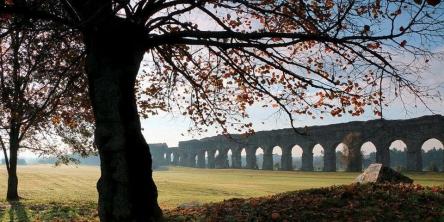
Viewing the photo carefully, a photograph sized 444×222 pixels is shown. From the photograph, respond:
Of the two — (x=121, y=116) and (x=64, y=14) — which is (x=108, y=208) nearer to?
(x=121, y=116)

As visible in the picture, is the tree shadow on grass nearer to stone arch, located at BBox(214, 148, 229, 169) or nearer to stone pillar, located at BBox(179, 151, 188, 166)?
stone arch, located at BBox(214, 148, 229, 169)

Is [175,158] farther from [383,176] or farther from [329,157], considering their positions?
[383,176]

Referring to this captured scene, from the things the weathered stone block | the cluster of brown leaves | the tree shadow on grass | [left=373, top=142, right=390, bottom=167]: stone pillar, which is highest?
[left=373, top=142, right=390, bottom=167]: stone pillar

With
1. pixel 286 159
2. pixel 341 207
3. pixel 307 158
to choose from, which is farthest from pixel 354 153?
pixel 341 207

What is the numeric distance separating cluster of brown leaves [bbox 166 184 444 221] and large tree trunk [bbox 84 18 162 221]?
957 millimetres

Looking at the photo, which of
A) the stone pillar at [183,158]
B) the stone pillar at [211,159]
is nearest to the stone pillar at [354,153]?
the stone pillar at [211,159]

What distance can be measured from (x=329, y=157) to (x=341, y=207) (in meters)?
44.1

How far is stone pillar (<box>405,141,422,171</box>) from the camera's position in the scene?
41.2 metres

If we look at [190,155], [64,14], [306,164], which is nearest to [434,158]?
[306,164]

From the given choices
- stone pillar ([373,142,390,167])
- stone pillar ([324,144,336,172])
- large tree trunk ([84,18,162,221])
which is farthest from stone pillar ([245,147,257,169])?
large tree trunk ([84,18,162,221])

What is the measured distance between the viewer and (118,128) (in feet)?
22.6

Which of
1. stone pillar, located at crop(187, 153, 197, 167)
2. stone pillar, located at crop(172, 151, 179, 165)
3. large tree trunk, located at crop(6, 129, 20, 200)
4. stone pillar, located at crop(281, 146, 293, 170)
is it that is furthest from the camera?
stone pillar, located at crop(172, 151, 179, 165)

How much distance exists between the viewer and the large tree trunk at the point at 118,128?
6.70 metres

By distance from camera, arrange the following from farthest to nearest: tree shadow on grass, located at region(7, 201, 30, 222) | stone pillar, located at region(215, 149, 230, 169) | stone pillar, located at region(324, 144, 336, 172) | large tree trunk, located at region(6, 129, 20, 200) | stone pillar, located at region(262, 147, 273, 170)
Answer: stone pillar, located at region(215, 149, 230, 169) → stone pillar, located at region(262, 147, 273, 170) → stone pillar, located at region(324, 144, 336, 172) → large tree trunk, located at region(6, 129, 20, 200) → tree shadow on grass, located at region(7, 201, 30, 222)
